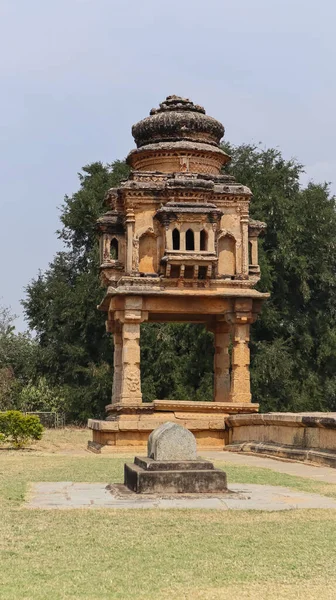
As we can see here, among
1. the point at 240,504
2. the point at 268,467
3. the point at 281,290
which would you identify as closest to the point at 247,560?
the point at 240,504

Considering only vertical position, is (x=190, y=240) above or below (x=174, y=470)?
above

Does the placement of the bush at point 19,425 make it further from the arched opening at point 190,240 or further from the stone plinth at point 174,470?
the stone plinth at point 174,470

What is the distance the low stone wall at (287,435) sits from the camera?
12055 millimetres

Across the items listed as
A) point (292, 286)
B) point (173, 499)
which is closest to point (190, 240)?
point (173, 499)

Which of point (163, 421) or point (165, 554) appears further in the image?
point (163, 421)

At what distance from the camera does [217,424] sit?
17234mm

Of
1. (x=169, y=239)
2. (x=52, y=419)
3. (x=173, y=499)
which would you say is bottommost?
(x=173, y=499)

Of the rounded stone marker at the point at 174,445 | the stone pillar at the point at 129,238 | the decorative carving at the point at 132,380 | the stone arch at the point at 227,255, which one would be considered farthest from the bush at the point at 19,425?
the rounded stone marker at the point at 174,445

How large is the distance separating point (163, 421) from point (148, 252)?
384cm

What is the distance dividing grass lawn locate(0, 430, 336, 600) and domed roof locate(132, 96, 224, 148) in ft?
45.6

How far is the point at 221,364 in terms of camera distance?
67.4 feet

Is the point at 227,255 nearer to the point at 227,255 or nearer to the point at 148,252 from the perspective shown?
the point at 227,255

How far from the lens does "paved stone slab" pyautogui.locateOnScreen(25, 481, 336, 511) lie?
23.0ft

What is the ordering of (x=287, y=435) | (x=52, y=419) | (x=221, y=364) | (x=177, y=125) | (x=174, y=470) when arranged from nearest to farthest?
(x=174, y=470)
(x=287, y=435)
(x=177, y=125)
(x=221, y=364)
(x=52, y=419)
